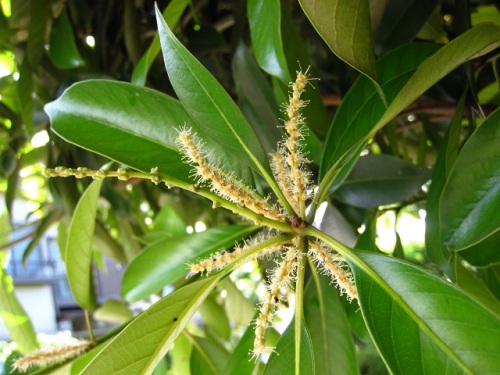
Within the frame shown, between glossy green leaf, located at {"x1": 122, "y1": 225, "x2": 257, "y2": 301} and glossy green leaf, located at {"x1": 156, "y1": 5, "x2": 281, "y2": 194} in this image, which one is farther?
glossy green leaf, located at {"x1": 122, "y1": 225, "x2": 257, "y2": 301}

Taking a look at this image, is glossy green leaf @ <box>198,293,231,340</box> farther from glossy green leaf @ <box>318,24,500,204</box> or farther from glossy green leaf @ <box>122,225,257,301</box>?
glossy green leaf @ <box>318,24,500,204</box>

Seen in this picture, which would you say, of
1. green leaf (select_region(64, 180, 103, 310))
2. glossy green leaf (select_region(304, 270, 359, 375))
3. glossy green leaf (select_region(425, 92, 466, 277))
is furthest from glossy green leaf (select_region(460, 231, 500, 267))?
green leaf (select_region(64, 180, 103, 310))

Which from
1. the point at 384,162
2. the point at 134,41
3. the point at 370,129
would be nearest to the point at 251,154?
the point at 370,129

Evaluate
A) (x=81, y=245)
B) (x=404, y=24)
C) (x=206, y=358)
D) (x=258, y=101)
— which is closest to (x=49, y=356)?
(x=81, y=245)

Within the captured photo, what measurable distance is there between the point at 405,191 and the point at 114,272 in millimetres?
2713

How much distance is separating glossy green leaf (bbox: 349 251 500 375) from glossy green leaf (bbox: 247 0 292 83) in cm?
19

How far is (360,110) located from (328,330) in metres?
0.23

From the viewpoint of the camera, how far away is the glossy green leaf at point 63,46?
69 cm

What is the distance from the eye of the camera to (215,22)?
33.3 inches

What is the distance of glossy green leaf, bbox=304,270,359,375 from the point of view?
52 cm

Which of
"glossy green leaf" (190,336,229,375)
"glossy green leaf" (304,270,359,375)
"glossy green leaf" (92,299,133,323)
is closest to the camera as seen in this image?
"glossy green leaf" (304,270,359,375)

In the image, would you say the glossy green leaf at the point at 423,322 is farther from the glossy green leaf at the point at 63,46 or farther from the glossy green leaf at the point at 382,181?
the glossy green leaf at the point at 63,46

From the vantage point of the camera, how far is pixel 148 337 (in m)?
0.39

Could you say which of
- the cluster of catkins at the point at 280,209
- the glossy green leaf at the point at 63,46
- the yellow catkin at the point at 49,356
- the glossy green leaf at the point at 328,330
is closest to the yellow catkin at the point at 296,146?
the cluster of catkins at the point at 280,209
